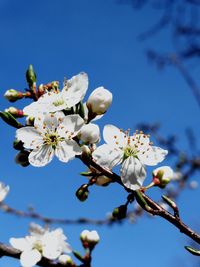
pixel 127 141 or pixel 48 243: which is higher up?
pixel 127 141

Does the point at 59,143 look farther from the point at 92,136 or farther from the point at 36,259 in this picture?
the point at 36,259

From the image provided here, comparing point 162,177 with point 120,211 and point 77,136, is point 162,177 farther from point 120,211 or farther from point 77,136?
point 77,136

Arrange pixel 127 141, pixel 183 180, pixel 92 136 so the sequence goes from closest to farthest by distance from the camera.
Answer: pixel 92 136
pixel 127 141
pixel 183 180

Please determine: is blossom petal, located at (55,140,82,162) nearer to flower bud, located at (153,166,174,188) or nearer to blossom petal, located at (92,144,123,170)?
blossom petal, located at (92,144,123,170)

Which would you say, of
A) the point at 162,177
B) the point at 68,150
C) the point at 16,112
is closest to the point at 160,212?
the point at 162,177

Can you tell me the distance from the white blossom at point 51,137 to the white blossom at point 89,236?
27 cm

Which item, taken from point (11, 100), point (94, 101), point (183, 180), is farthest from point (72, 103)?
point (183, 180)

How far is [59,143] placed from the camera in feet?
4.70

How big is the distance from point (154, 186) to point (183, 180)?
13.0 ft

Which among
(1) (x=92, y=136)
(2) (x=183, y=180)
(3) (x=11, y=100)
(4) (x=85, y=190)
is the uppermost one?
(3) (x=11, y=100)

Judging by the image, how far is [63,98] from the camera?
4.72ft

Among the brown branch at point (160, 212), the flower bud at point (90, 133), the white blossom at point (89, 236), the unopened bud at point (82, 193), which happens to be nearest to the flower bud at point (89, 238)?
the white blossom at point (89, 236)

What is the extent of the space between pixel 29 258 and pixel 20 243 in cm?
16

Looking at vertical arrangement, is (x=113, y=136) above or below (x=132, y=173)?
above
